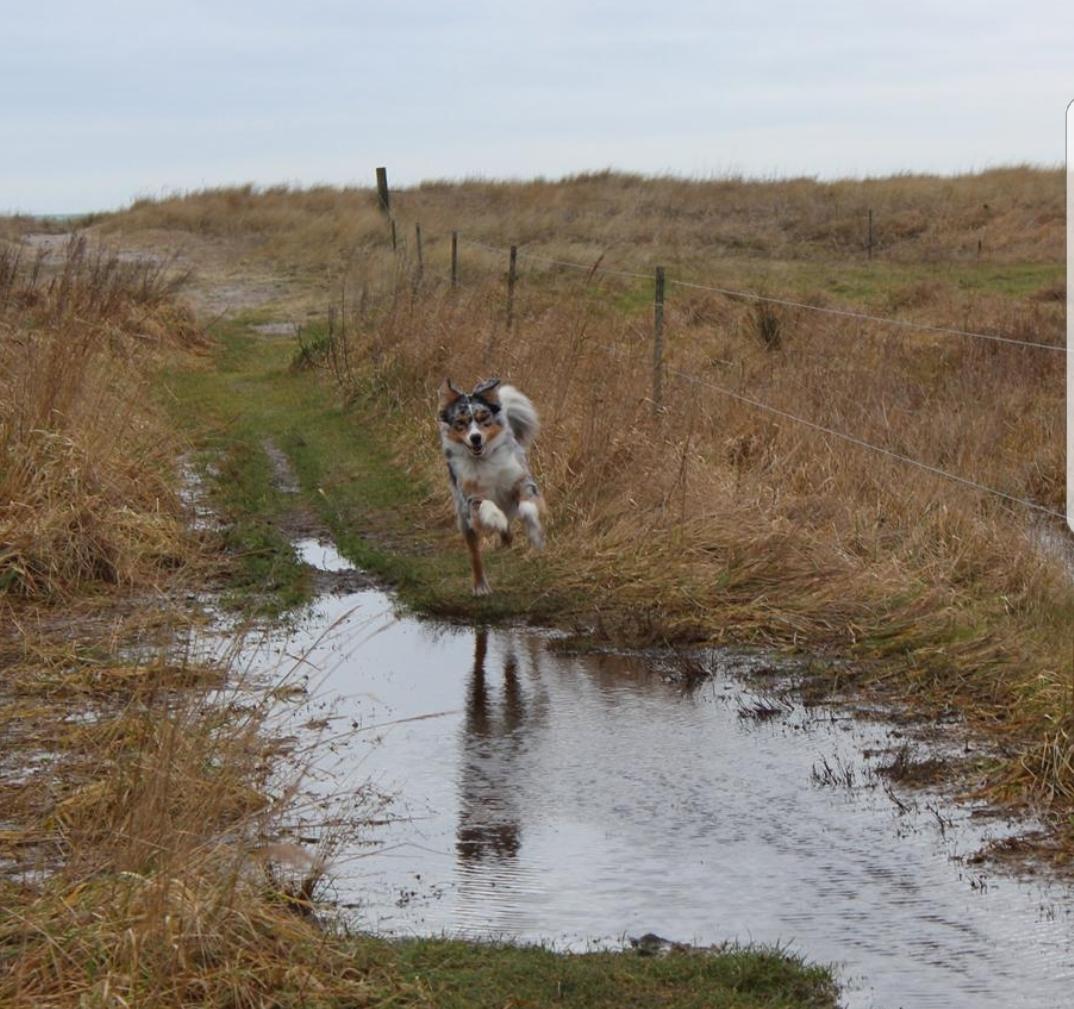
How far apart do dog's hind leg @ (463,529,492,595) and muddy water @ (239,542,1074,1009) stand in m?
1.35

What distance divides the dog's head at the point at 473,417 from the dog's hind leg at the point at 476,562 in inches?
27.3

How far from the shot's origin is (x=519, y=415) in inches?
427

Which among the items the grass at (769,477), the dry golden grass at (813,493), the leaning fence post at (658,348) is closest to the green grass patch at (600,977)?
the grass at (769,477)

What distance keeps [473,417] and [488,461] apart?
0.30 m

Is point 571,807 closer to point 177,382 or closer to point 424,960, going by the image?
point 424,960

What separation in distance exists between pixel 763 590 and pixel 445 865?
4.00 m

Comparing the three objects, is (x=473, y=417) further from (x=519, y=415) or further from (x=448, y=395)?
(x=519, y=415)

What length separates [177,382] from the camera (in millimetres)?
20250

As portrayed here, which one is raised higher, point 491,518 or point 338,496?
point 491,518

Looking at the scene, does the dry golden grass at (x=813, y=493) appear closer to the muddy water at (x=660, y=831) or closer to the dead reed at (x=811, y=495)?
the dead reed at (x=811, y=495)

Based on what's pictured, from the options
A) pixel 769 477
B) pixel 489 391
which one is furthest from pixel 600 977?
pixel 769 477

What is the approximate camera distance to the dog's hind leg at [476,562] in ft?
32.2

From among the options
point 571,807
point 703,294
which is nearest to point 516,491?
point 571,807

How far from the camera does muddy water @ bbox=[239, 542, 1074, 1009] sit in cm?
498
